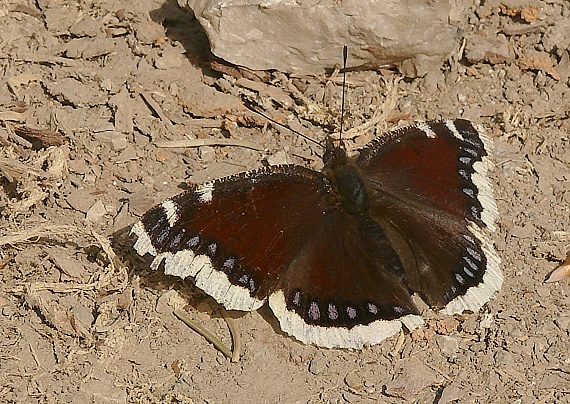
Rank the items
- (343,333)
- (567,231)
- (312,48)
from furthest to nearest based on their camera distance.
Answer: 1. (312,48)
2. (567,231)
3. (343,333)

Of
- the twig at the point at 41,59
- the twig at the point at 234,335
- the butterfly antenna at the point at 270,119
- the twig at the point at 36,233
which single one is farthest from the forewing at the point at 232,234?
the twig at the point at 41,59

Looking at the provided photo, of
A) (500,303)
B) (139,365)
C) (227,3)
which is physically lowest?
(139,365)

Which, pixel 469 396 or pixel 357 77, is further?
pixel 357 77

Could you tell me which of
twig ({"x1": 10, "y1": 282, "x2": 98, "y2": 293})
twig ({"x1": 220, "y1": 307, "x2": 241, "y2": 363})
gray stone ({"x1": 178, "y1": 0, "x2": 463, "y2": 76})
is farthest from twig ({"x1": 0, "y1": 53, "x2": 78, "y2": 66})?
twig ({"x1": 220, "y1": 307, "x2": 241, "y2": 363})

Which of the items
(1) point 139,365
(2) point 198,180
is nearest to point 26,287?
(1) point 139,365

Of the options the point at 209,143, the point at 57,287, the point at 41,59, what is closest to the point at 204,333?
the point at 57,287

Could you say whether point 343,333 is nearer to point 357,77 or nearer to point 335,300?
point 335,300
